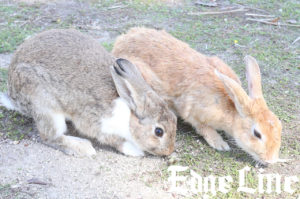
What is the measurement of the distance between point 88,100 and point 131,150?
625mm

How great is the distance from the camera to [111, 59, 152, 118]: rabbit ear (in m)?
3.33

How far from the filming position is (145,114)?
3.37m

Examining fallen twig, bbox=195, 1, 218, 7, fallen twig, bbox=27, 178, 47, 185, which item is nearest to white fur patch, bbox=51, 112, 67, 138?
fallen twig, bbox=27, 178, 47, 185

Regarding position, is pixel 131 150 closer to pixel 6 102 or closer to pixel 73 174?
pixel 73 174

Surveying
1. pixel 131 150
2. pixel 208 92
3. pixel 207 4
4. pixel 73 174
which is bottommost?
pixel 73 174

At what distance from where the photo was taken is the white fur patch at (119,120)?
344 cm

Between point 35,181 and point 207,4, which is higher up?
point 207,4

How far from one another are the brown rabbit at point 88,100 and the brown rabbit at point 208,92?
1.43ft

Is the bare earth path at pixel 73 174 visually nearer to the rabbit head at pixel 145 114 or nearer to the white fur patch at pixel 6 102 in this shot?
the rabbit head at pixel 145 114

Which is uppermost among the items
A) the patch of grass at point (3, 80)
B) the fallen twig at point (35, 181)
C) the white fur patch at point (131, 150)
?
the patch of grass at point (3, 80)

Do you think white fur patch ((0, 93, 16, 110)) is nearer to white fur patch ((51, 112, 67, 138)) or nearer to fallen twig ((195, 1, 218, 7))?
white fur patch ((51, 112, 67, 138))

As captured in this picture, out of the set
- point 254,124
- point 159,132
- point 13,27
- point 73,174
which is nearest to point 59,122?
point 73,174

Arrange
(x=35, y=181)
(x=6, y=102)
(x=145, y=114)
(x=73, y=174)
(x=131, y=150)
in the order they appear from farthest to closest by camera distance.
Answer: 1. (x=6, y=102)
2. (x=131, y=150)
3. (x=145, y=114)
4. (x=73, y=174)
5. (x=35, y=181)

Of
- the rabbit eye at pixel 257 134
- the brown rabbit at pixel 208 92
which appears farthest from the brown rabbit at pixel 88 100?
the rabbit eye at pixel 257 134
